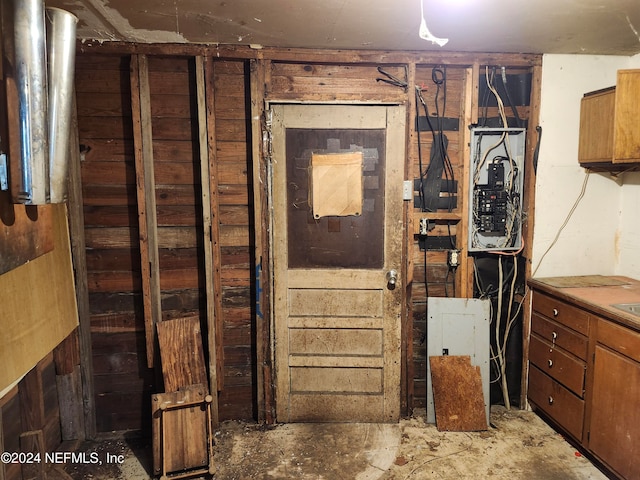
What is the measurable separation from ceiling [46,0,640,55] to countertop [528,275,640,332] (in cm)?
139

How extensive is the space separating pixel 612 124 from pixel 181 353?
9.13 ft

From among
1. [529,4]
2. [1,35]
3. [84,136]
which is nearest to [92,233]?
[84,136]

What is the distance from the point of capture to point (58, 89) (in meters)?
1.63

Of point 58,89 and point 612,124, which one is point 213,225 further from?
point 612,124

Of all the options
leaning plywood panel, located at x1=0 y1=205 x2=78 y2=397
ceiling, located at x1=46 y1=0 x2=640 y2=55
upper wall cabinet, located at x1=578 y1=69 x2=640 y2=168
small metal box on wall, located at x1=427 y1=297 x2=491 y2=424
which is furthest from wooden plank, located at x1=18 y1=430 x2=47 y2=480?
upper wall cabinet, located at x1=578 y1=69 x2=640 y2=168

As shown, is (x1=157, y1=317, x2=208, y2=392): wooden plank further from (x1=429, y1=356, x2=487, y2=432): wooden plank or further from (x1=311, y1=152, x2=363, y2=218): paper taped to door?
(x1=429, y1=356, x2=487, y2=432): wooden plank

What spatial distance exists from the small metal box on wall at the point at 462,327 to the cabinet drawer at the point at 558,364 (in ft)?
1.00

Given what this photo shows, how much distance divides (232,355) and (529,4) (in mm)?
2458

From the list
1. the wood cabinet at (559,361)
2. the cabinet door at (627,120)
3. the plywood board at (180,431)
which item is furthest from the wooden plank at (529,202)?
the plywood board at (180,431)

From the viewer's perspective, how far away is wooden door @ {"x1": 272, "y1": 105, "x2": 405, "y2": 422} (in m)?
2.54

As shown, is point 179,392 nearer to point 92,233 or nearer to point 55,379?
point 55,379

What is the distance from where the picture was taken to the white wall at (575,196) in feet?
8.62

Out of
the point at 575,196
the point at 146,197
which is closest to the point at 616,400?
the point at 575,196

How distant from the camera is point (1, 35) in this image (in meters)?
1.42
